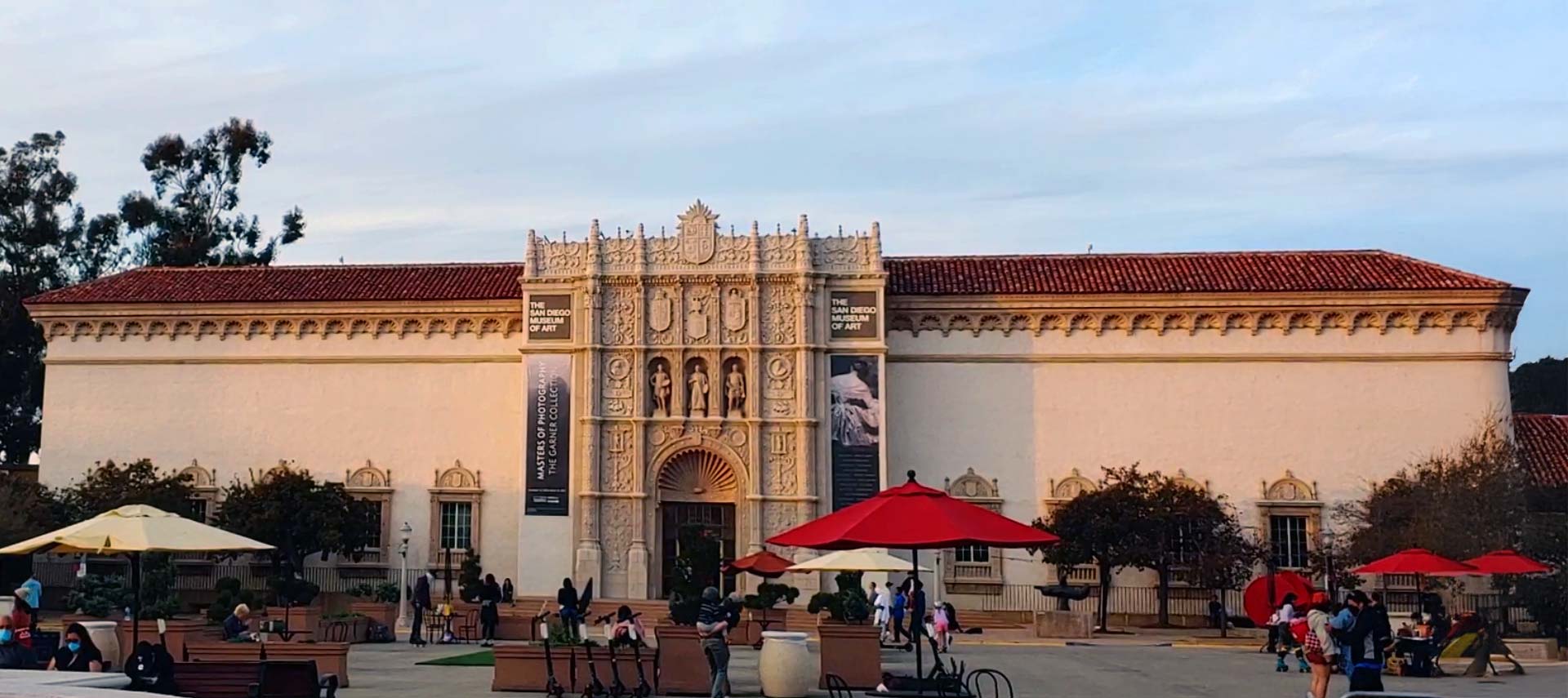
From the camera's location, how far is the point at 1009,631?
36.9 metres

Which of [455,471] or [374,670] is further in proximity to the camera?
[455,471]

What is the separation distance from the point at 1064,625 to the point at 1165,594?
388cm

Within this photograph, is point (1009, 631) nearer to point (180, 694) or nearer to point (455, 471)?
point (455, 471)

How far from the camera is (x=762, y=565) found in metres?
34.3

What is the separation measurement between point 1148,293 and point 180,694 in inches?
1130

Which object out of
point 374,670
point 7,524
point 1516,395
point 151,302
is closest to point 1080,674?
point 374,670

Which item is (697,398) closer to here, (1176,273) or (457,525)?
(457,525)

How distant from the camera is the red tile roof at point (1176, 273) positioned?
40.2 meters

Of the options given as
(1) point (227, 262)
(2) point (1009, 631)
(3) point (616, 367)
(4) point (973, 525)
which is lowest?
(2) point (1009, 631)

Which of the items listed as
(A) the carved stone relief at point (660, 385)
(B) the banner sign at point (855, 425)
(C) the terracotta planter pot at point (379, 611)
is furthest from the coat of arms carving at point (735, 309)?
(C) the terracotta planter pot at point (379, 611)

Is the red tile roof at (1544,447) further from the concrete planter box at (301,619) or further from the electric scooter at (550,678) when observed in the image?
the concrete planter box at (301,619)

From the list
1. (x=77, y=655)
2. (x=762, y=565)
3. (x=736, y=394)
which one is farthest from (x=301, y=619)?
(x=736, y=394)

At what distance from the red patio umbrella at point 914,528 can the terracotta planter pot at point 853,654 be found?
382 centimetres

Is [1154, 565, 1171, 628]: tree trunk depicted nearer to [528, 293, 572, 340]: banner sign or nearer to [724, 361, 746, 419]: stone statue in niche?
[724, 361, 746, 419]: stone statue in niche
